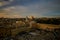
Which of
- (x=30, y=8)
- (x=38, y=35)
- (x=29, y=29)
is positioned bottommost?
(x=38, y=35)

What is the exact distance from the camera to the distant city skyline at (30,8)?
2590 millimetres

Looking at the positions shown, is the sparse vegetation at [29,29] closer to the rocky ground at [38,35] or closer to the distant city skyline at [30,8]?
the rocky ground at [38,35]

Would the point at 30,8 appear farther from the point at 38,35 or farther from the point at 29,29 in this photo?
the point at 38,35

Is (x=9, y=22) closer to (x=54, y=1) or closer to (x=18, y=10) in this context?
(x=18, y=10)

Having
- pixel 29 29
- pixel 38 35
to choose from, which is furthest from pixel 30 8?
pixel 38 35

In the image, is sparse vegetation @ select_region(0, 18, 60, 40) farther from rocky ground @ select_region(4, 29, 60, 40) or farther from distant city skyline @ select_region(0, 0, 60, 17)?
distant city skyline @ select_region(0, 0, 60, 17)

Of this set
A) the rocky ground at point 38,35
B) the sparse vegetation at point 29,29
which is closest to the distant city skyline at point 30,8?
the sparse vegetation at point 29,29

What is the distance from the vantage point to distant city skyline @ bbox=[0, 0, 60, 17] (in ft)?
8.50

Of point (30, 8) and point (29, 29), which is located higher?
point (30, 8)

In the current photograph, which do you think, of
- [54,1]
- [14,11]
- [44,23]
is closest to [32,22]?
[44,23]

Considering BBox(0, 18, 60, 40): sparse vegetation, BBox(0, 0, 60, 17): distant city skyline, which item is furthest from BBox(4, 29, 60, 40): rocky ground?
BBox(0, 0, 60, 17): distant city skyline

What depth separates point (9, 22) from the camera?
101 inches

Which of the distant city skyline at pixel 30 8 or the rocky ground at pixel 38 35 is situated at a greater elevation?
the distant city skyline at pixel 30 8

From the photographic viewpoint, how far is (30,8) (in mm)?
2607
